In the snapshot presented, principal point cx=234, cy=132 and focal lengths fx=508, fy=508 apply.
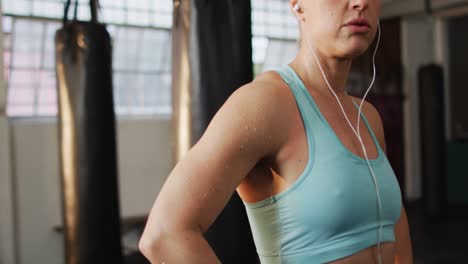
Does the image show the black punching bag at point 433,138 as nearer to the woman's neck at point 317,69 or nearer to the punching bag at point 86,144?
the punching bag at point 86,144

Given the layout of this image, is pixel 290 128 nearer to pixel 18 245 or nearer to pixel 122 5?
pixel 18 245

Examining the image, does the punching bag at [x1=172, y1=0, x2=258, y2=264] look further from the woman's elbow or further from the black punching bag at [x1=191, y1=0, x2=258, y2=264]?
the woman's elbow

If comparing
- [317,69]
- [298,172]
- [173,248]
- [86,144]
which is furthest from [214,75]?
[86,144]

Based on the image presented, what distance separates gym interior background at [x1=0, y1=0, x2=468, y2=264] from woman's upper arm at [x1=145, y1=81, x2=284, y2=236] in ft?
7.32

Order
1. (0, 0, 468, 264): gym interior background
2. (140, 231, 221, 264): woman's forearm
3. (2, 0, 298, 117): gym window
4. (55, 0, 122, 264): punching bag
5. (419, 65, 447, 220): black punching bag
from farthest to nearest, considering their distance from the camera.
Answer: (419, 65, 447, 220): black punching bag < (2, 0, 298, 117): gym window < (0, 0, 468, 264): gym interior background < (55, 0, 122, 264): punching bag < (140, 231, 221, 264): woman's forearm

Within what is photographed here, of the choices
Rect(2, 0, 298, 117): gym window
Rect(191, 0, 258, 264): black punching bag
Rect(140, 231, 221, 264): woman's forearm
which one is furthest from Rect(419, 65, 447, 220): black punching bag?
Rect(140, 231, 221, 264): woman's forearm

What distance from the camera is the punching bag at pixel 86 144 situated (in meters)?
2.68

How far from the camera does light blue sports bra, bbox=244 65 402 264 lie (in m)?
0.72

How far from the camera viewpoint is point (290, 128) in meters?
0.74

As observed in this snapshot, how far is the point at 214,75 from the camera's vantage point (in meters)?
1.64

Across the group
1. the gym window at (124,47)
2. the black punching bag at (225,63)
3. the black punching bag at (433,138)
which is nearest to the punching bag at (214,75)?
the black punching bag at (225,63)

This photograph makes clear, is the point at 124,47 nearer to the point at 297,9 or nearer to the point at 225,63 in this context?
the point at 225,63

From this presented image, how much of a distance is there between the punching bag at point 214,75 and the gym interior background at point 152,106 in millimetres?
1166

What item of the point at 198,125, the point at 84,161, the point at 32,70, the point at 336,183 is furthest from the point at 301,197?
the point at 32,70
